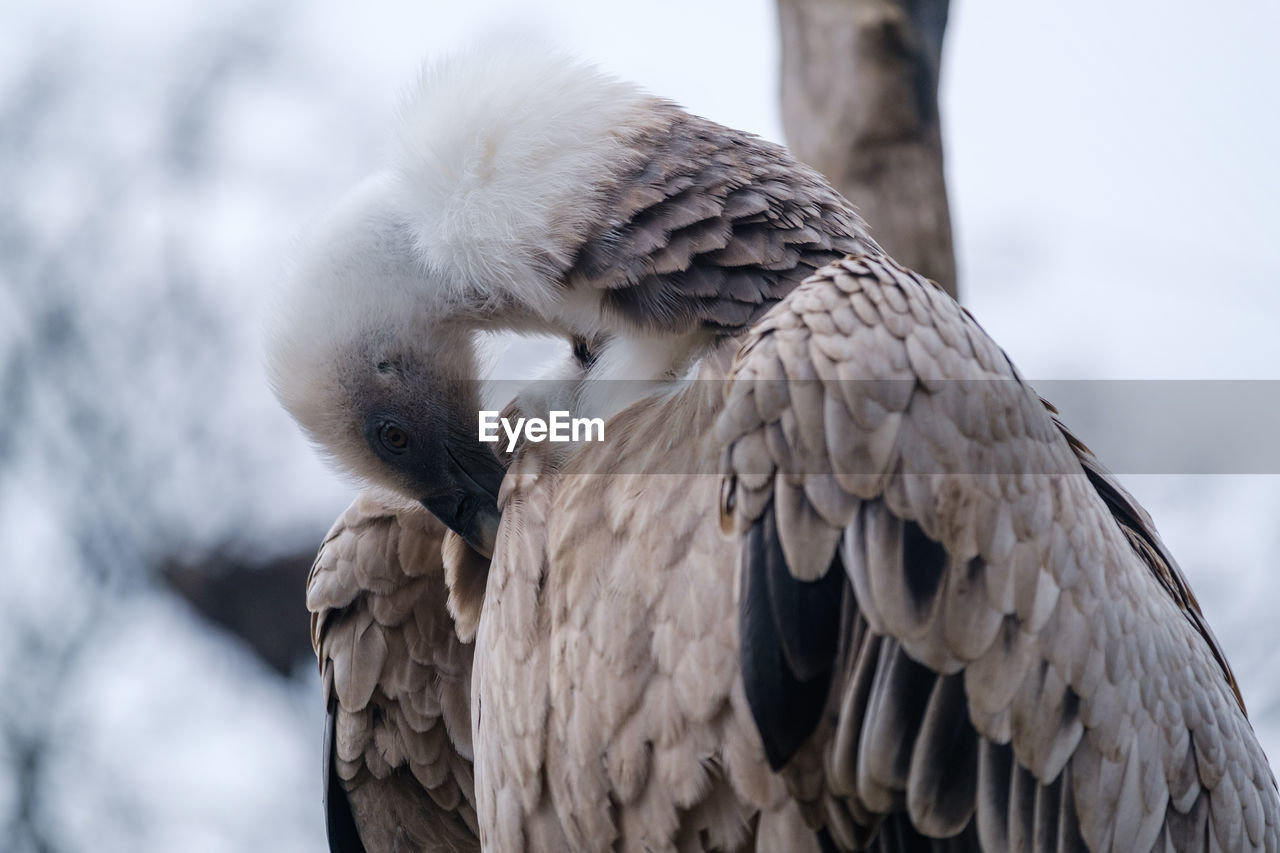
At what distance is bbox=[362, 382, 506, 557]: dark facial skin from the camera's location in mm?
2686

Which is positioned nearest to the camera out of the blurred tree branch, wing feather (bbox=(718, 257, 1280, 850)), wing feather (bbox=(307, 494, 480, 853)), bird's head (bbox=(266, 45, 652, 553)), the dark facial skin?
wing feather (bbox=(718, 257, 1280, 850))

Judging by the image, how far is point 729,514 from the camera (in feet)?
6.31

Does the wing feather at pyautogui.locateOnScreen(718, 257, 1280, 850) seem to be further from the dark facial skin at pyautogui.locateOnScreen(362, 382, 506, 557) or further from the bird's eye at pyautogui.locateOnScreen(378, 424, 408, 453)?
the bird's eye at pyautogui.locateOnScreen(378, 424, 408, 453)

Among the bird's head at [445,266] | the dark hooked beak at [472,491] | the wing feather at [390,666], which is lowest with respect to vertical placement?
the wing feather at [390,666]

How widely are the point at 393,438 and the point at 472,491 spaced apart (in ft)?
0.74

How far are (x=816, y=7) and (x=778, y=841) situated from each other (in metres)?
3.22

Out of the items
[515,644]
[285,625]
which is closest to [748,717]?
[515,644]

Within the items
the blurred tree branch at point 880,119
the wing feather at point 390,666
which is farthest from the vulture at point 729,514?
the blurred tree branch at point 880,119

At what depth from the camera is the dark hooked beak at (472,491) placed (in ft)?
8.84

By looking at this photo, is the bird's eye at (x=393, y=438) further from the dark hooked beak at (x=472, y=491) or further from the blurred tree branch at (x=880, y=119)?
the blurred tree branch at (x=880, y=119)

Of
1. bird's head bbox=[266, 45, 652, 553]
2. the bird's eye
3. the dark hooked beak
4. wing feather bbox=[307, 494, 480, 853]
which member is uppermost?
bird's head bbox=[266, 45, 652, 553]

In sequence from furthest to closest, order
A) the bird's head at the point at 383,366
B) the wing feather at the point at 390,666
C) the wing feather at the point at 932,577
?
1. the wing feather at the point at 390,666
2. the bird's head at the point at 383,366
3. the wing feather at the point at 932,577

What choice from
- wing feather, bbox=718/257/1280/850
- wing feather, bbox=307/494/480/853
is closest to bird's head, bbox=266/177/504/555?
wing feather, bbox=307/494/480/853

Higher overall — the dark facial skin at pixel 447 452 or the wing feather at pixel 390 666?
the dark facial skin at pixel 447 452
